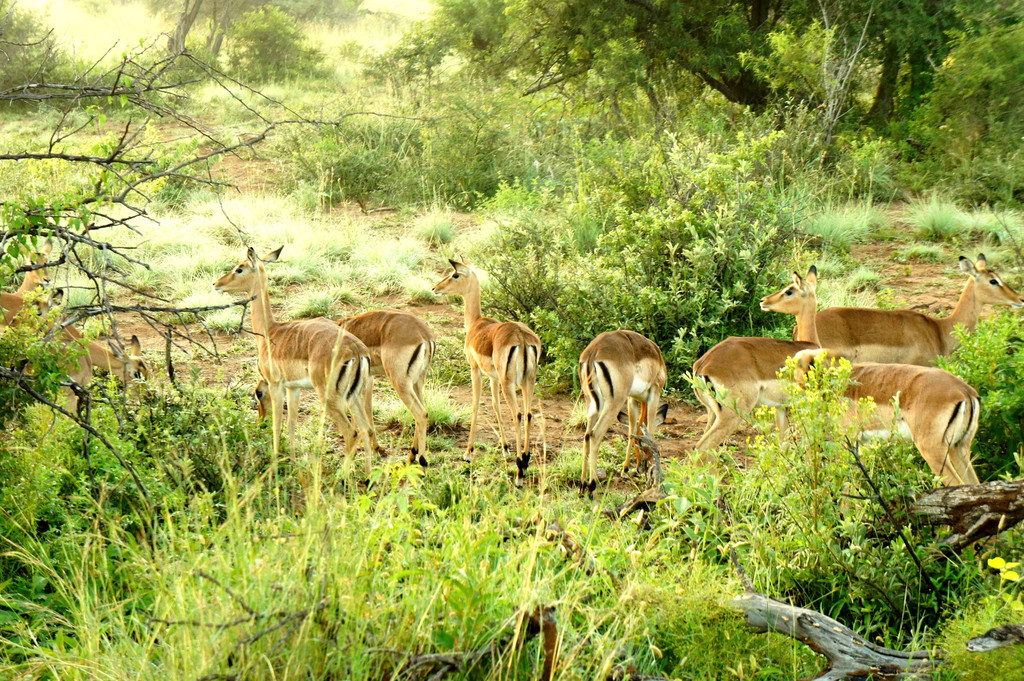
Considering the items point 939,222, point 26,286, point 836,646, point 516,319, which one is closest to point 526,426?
point 516,319

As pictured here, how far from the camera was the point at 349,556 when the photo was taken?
2.93m

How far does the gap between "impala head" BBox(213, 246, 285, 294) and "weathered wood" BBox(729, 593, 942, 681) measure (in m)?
4.27

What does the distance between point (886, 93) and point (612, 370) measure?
35.0ft

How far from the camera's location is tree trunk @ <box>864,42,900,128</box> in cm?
1386

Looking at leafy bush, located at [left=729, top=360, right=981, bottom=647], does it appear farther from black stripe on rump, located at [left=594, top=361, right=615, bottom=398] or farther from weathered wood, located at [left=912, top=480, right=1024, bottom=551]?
black stripe on rump, located at [left=594, top=361, right=615, bottom=398]

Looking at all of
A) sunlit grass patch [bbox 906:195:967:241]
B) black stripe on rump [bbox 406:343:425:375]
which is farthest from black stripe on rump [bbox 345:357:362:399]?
sunlit grass patch [bbox 906:195:967:241]

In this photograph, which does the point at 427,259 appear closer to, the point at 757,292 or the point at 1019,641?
the point at 757,292

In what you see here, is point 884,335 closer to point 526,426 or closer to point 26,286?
point 526,426

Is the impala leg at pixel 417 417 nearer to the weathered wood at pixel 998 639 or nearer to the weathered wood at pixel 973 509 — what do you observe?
the weathered wood at pixel 973 509

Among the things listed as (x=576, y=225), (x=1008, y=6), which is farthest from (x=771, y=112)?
(x=576, y=225)

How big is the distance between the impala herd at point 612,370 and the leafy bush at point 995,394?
31 cm

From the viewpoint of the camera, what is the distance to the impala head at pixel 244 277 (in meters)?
6.47

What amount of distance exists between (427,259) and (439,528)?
6.97 m

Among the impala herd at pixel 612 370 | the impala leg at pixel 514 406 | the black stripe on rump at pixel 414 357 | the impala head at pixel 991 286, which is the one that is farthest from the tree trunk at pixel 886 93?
the black stripe on rump at pixel 414 357
